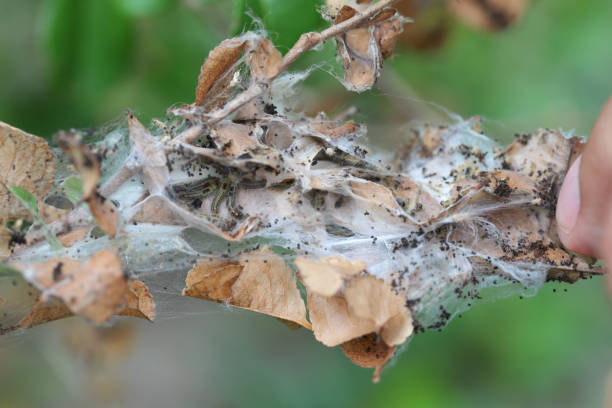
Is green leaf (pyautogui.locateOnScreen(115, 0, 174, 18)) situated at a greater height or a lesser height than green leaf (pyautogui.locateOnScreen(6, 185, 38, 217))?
greater

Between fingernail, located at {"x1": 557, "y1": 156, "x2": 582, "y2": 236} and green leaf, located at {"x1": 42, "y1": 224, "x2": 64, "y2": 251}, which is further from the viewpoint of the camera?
fingernail, located at {"x1": 557, "y1": 156, "x2": 582, "y2": 236}

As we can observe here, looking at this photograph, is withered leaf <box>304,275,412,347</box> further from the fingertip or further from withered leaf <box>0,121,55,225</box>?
withered leaf <box>0,121,55,225</box>

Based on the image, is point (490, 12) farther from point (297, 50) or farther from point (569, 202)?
point (297, 50)

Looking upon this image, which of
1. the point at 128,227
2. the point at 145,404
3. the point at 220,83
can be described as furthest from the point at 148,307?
the point at 145,404

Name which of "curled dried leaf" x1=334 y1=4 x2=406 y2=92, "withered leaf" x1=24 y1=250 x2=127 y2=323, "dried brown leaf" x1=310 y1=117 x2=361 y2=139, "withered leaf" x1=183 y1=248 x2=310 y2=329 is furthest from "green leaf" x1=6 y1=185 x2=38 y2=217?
"curled dried leaf" x1=334 y1=4 x2=406 y2=92

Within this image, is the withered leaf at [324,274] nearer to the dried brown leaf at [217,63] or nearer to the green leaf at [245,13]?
the dried brown leaf at [217,63]
